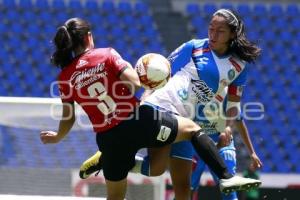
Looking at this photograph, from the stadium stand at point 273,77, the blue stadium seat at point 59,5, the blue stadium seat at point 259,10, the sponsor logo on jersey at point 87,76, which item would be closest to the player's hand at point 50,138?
the sponsor logo on jersey at point 87,76

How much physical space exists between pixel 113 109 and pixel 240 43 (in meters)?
1.22

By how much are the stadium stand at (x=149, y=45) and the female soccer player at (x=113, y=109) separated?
8.24 meters

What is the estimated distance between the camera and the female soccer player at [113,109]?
4.74 m

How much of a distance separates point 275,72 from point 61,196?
9.06 metres

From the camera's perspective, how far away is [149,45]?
14.8 meters

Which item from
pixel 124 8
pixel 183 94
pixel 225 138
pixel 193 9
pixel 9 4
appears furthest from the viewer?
pixel 193 9

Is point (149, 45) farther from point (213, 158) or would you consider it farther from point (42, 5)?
point (213, 158)

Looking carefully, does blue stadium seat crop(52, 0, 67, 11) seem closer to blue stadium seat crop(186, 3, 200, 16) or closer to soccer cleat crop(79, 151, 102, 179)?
blue stadium seat crop(186, 3, 200, 16)

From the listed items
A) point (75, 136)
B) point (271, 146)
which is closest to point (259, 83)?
point (271, 146)

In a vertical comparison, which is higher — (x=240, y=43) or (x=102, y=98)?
(x=240, y=43)

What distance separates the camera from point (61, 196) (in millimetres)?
6379

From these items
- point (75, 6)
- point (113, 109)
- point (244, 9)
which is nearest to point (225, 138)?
point (113, 109)

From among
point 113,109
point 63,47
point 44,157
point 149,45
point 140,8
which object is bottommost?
point 149,45

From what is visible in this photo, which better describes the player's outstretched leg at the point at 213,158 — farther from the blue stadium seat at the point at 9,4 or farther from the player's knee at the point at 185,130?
the blue stadium seat at the point at 9,4
